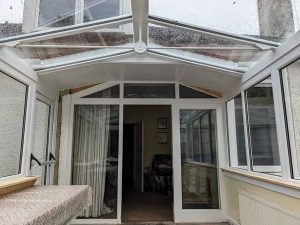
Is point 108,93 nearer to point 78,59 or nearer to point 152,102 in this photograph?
point 152,102

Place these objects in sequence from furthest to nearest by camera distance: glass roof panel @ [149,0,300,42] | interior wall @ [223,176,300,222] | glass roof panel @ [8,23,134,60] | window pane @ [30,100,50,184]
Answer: window pane @ [30,100,50,184]
glass roof panel @ [8,23,134,60]
interior wall @ [223,176,300,222]
glass roof panel @ [149,0,300,42]

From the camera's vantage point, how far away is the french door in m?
4.13

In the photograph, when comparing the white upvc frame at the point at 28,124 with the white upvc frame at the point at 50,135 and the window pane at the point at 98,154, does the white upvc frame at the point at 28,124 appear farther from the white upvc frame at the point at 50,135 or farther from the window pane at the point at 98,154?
the window pane at the point at 98,154

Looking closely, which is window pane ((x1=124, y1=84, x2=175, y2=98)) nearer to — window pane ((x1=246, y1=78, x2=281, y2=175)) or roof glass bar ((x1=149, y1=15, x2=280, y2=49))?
window pane ((x1=246, y1=78, x2=281, y2=175))

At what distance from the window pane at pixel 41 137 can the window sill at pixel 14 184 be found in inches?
19.9

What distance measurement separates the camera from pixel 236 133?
13.4ft

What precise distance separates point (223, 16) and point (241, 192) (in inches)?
86.3

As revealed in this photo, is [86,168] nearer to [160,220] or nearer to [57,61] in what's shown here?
[160,220]

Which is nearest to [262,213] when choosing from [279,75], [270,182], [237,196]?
[270,182]

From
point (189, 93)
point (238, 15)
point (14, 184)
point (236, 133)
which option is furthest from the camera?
A: point (189, 93)

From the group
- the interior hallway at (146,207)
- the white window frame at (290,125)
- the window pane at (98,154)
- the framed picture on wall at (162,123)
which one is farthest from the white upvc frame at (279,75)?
the framed picture on wall at (162,123)

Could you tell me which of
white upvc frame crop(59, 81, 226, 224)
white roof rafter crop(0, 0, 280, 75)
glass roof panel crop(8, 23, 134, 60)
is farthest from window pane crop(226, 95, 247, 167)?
glass roof panel crop(8, 23, 134, 60)

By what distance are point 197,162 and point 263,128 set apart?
1.33 meters

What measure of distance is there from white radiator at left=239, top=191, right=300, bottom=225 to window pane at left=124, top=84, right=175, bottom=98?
1.97 meters
